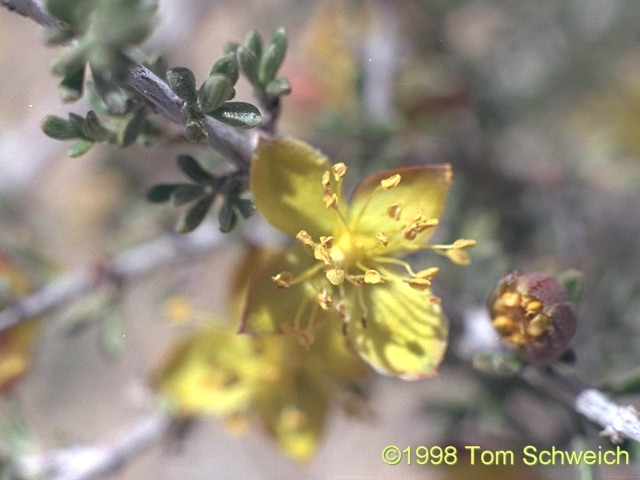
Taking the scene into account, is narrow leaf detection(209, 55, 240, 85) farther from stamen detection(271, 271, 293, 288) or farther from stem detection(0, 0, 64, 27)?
stamen detection(271, 271, 293, 288)

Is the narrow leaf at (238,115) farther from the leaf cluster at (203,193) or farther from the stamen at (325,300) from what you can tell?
the stamen at (325,300)

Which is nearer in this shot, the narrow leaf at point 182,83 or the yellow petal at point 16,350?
the narrow leaf at point 182,83

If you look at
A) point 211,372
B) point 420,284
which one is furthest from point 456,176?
point 420,284

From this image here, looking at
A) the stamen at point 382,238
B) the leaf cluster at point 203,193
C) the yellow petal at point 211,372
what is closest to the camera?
the leaf cluster at point 203,193

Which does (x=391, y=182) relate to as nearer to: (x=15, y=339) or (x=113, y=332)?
(x=113, y=332)

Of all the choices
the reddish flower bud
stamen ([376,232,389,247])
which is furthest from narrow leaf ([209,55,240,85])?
the reddish flower bud

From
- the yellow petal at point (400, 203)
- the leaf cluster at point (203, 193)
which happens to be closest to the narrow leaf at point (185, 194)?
the leaf cluster at point (203, 193)

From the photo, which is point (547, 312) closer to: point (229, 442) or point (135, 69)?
point (135, 69)
